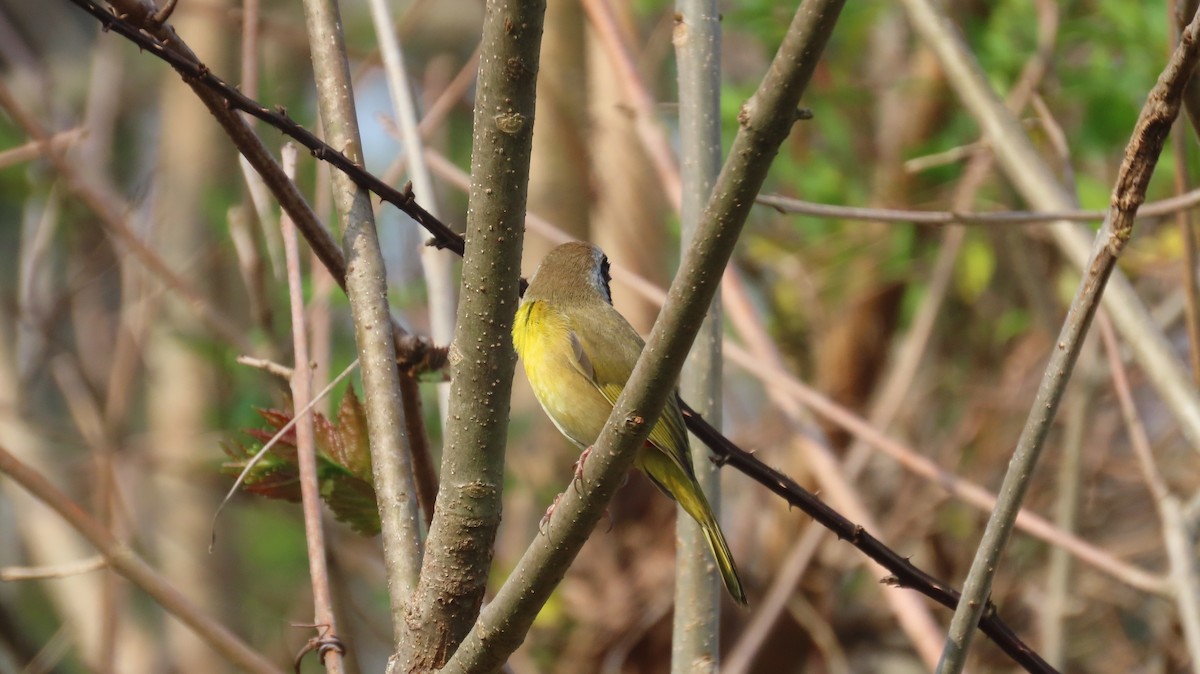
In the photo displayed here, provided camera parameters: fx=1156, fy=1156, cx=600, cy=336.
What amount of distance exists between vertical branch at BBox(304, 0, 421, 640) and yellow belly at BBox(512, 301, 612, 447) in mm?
972

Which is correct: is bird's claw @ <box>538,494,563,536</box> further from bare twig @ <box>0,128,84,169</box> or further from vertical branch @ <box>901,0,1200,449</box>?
bare twig @ <box>0,128,84,169</box>

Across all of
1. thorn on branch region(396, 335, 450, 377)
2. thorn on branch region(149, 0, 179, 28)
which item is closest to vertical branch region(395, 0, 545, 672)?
thorn on branch region(396, 335, 450, 377)

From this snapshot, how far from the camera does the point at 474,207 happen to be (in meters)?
1.48

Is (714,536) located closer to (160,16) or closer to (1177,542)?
(1177,542)

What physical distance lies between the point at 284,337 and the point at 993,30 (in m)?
3.40

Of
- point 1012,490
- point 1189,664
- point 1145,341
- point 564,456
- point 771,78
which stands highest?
point 564,456

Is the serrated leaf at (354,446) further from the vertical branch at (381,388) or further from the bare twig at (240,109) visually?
the bare twig at (240,109)

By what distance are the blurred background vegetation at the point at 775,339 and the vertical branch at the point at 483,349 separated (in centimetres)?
288

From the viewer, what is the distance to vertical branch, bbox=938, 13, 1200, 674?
4.98ft

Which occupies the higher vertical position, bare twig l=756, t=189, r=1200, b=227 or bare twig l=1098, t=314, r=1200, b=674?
bare twig l=756, t=189, r=1200, b=227

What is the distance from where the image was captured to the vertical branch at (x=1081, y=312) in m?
1.52

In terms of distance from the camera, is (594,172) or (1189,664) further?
(594,172)

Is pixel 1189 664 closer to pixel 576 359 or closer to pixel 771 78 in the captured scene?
pixel 576 359

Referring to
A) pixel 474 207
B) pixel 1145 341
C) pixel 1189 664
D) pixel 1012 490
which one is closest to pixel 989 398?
pixel 1189 664
